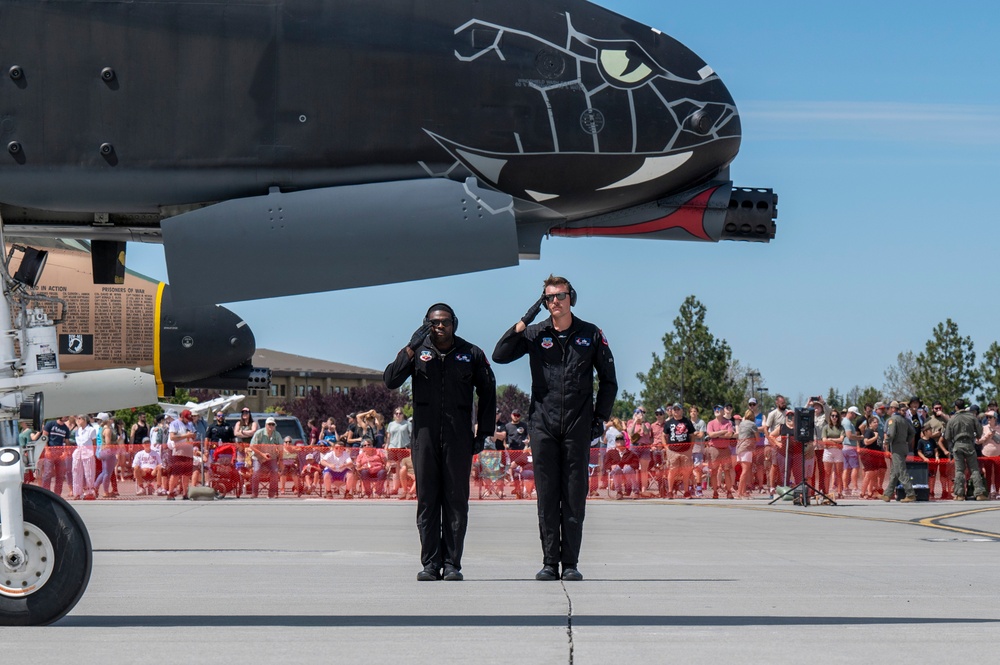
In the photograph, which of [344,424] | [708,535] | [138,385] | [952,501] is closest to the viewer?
[138,385]

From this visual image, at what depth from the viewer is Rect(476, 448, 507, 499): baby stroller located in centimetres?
2283

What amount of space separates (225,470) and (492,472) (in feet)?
15.7

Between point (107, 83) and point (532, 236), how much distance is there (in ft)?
8.05

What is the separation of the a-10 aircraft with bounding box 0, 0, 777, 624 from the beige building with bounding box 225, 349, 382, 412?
306 feet

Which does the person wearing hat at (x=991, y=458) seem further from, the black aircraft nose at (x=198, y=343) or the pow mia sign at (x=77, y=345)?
the pow mia sign at (x=77, y=345)

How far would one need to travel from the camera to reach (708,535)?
14016mm

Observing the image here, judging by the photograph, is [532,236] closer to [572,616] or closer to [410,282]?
[410,282]

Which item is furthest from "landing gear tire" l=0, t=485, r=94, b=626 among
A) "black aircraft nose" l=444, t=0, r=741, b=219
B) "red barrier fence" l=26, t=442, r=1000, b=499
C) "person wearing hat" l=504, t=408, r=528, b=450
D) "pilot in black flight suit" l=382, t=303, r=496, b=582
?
"person wearing hat" l=504, t=408, r=528, b=450

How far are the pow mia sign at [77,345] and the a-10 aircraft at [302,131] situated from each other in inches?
232

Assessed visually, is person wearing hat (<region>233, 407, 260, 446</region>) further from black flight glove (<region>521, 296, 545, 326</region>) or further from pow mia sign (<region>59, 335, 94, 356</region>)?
black flight glove (<region>521, 296, 545, 326</region>)

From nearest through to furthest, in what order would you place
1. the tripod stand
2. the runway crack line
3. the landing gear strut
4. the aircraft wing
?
the runway crack line
the landing gear strut
the aircraft wing
the tripod stand

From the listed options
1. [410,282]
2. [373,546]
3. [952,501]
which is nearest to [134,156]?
[410,282]

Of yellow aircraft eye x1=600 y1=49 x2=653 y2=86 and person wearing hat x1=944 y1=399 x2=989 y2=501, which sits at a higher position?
yellow aircraft eye x1=600 y1=49 x2=653 y2=86

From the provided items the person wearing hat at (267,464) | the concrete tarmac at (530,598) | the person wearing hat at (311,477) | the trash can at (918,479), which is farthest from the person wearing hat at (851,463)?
the person wearing hat at (267,464)
